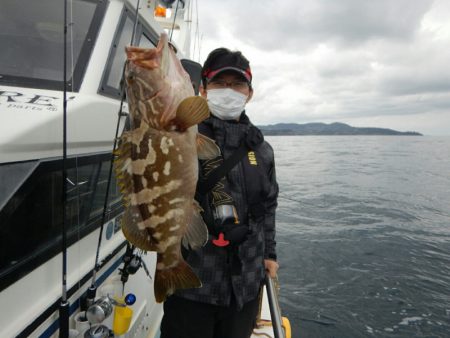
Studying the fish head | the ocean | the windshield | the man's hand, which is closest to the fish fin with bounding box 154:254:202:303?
the fish head

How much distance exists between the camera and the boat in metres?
1.73

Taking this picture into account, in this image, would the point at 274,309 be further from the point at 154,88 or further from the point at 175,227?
the point at 154,88

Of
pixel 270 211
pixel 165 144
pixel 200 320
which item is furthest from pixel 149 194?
pixel 270 211

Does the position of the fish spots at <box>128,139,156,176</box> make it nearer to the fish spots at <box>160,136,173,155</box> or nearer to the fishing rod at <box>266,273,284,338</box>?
the fish spots at <box>160,136,173,155</box>

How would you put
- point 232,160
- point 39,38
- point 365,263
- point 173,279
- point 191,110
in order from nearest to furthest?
1. point 191,110
2. point 173,279
3. point 232,160
4. point 39,38
5. point 365,263

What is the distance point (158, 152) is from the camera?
161cm

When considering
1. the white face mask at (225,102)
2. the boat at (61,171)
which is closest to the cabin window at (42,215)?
the boat at (61,171)

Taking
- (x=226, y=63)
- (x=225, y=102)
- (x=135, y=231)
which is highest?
(x=226, y=63)

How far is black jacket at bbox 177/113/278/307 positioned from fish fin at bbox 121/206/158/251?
1.95ft

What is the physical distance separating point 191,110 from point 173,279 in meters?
0.92

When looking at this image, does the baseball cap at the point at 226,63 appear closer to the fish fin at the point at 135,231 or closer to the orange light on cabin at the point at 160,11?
the fish fin at the point at 135,231

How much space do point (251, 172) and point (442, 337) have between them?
6.41 m

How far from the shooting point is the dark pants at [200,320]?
2.33m

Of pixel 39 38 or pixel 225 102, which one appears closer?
pixel 225 102
